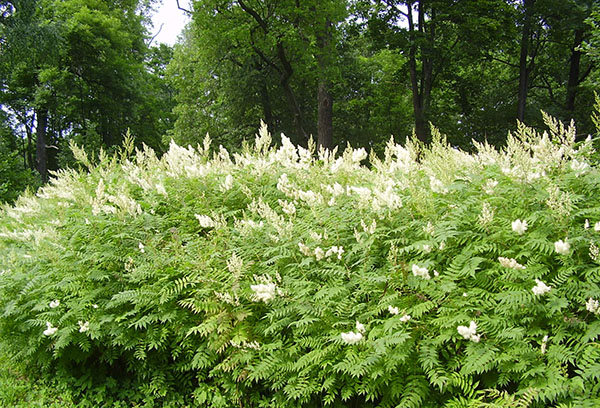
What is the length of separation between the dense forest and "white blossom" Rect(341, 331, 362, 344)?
406 inches

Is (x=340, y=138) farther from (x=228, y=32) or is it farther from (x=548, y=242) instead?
(x=548, y=242)

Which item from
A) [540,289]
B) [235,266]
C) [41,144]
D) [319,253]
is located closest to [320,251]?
[319,253]

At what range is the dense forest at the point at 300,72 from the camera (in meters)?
17.1

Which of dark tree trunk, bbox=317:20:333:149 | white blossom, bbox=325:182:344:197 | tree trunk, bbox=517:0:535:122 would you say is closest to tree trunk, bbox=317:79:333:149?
dark tree trunk, bbox=317:20:333:149

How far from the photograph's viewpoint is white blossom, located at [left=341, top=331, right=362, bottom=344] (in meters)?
2.50

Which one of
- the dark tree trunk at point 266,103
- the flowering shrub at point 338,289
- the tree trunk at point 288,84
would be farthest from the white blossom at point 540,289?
the dark tree trunk at point 266,103

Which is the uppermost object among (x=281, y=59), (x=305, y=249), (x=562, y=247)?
(x=281, y=59)

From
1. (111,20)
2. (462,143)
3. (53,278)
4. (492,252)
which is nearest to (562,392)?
(492,252)

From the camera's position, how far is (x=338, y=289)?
2.82 meters

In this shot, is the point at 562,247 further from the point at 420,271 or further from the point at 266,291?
the point at 266,291

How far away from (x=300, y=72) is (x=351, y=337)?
17108mm

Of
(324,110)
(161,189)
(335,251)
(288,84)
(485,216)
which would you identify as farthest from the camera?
(288,84)

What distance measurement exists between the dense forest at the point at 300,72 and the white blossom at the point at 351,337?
10.3 m

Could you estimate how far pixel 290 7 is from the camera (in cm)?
1716
